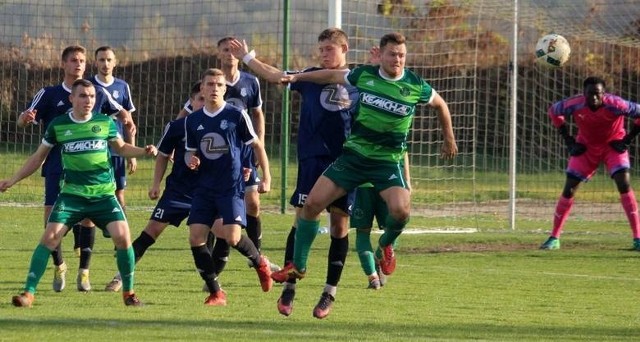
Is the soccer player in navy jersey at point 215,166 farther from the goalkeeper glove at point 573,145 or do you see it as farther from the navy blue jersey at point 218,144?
the goalkeeper glove at point 573,145

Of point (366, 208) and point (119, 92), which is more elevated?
point (119, 92)

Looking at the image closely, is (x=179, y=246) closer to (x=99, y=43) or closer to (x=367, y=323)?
(x=367, y=323)

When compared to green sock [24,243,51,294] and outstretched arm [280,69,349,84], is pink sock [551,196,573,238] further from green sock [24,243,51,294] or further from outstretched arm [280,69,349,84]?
green sock [24,243,51,294]

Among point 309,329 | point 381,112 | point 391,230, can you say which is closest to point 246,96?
point 391,230

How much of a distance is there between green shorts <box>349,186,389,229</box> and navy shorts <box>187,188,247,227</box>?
5.58 ft

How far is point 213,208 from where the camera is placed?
34.8ft

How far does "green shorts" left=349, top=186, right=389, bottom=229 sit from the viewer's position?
39.7 feet

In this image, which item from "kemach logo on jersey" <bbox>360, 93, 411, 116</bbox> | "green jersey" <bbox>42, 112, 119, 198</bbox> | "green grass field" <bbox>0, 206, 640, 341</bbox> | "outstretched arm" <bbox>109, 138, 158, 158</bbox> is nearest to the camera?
"green grass field" <bbox>0, 206, 640, 341</bbox>

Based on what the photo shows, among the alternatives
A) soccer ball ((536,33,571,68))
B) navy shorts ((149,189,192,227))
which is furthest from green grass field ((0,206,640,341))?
soccer ball ((536,33,571,68))

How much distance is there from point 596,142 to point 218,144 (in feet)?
23.4

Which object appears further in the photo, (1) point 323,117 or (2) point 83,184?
(1) point 323,117

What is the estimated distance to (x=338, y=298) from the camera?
36.1 feet

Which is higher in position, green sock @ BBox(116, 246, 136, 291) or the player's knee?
the player's knee

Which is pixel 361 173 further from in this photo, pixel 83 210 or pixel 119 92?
pixel 119 92
